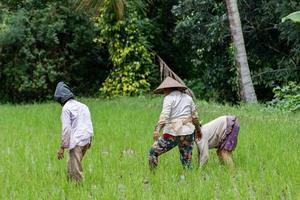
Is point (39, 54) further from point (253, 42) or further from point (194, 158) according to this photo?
point (194, 158)

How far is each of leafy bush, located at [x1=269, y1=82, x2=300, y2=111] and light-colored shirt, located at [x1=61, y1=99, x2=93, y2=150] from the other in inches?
271

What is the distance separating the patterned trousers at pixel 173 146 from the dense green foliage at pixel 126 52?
470 inches

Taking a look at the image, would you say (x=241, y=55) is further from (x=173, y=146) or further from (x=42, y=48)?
(x=42, y=48)

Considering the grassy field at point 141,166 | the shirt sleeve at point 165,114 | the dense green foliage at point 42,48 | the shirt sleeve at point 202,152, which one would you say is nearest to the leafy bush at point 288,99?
the grassy field at point 141,166

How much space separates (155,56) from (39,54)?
4298 millimetres

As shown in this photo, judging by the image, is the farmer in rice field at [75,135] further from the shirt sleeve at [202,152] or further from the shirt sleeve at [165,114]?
the shirt sleeve at [202,152]

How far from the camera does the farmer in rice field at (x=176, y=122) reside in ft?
21.5

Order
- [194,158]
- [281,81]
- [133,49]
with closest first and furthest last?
[194,158], [281,81], [133,49]

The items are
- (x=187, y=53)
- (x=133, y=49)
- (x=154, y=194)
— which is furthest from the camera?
(x=187, y=53)

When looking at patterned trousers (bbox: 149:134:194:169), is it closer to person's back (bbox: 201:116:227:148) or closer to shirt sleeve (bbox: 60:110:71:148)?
person's back (bbox: 201:116:227:148)

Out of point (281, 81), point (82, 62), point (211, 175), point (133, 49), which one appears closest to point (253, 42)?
point (281, 81)

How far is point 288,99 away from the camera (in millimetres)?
12906

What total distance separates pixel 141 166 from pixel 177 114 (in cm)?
92

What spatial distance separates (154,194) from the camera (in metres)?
5.53
